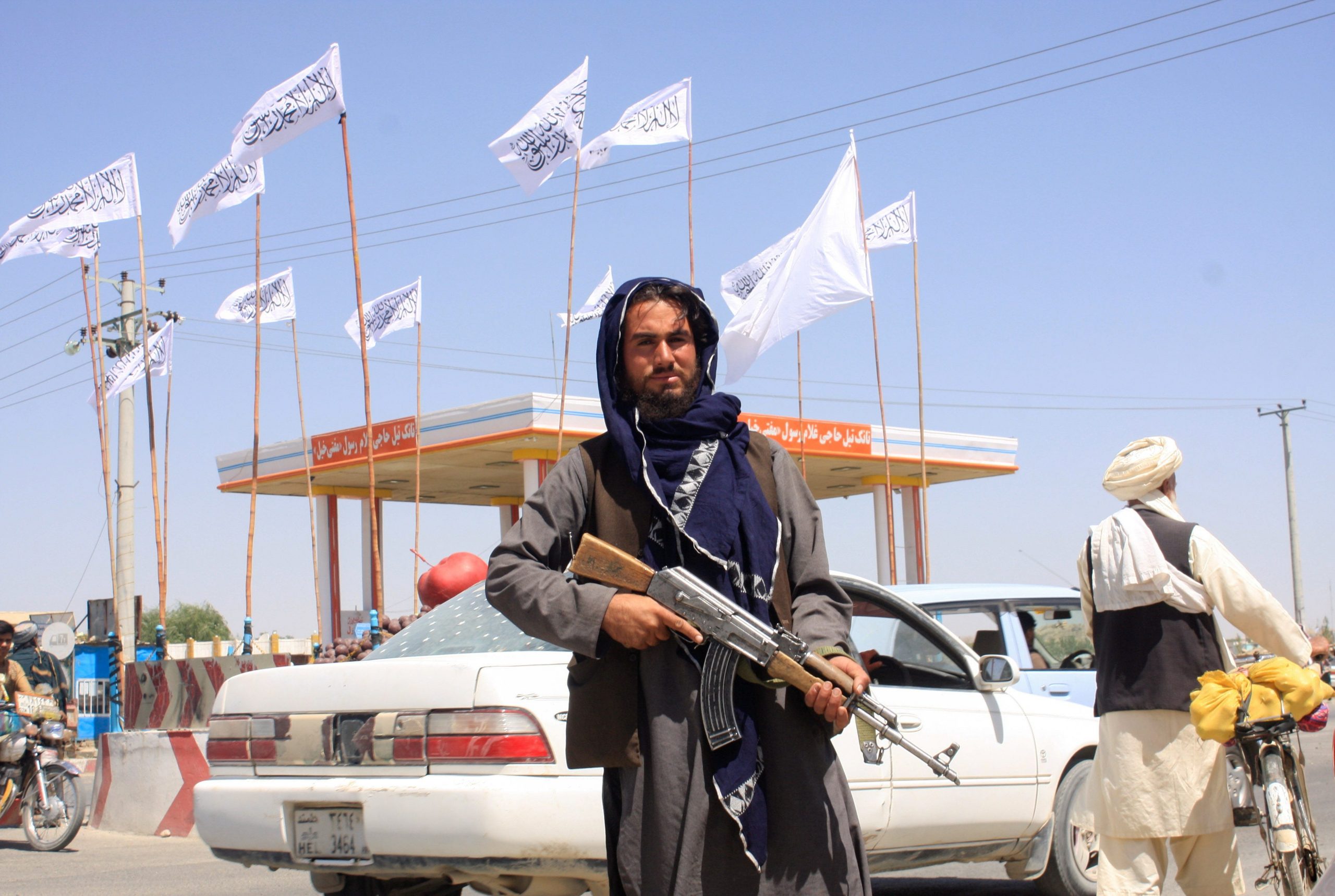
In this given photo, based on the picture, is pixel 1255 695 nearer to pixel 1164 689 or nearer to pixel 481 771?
pixel 1164 689

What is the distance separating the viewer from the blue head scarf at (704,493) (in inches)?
106

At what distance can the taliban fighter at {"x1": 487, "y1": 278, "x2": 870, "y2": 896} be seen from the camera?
100 inches

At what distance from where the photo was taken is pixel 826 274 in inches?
528

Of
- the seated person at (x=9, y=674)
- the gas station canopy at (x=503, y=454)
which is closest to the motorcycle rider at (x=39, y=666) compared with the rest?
the seated person at (x=9, y=674)

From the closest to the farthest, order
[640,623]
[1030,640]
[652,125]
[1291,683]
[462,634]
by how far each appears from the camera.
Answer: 1. [640,623]
2. [1291,683]
3. [462,634]
4. [1030,640]
5. [652,125]

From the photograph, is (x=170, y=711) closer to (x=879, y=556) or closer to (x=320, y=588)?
(x=320, y=588)

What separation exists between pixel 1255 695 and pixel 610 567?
2.52m

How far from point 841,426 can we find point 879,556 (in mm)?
3822

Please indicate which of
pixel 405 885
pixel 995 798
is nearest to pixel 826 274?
pixel 995 798

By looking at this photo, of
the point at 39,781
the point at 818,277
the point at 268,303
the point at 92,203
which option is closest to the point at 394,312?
the point at 268,303

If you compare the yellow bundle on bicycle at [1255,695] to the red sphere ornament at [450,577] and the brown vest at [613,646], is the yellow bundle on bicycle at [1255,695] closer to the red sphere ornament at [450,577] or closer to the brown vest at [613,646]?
the brown vest at [613,646]

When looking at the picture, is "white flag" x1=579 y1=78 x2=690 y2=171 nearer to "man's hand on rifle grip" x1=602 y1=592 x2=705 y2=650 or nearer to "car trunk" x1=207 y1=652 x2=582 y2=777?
"car trunk" x1=207 y1=652 x2=582 y2=777

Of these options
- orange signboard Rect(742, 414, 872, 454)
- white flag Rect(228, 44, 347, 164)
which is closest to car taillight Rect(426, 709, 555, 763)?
white flag Rect(228, 44, 347, 164)

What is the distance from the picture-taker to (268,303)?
1931 cm
